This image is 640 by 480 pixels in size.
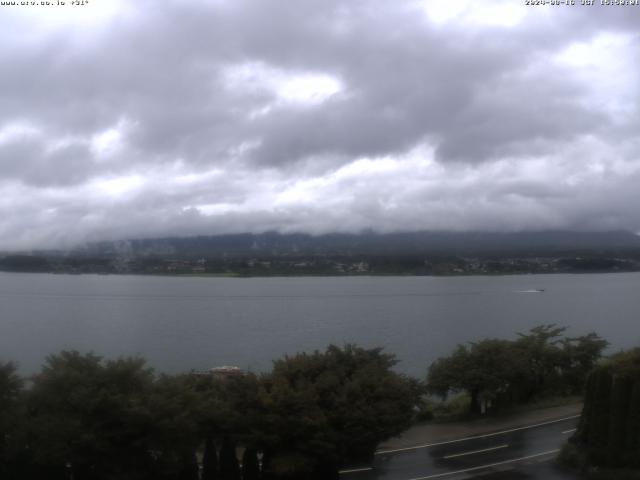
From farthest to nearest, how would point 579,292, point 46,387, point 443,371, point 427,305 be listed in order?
point 579,292
point 427,305
point 443,371
point 46,387

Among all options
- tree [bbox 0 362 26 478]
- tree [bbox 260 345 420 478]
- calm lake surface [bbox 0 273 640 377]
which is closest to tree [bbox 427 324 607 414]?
tree [bbox 260 345 420 478]

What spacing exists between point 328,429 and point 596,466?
5.50 meters

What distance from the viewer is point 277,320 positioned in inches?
2446

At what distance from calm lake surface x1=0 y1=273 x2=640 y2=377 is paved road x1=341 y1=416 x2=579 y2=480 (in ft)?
52.3

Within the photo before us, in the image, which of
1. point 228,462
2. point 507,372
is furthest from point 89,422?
point 507,372

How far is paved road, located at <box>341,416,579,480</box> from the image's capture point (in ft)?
50.8

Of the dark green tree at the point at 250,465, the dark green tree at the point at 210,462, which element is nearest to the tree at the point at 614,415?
the dark green tree at the point at 250,465

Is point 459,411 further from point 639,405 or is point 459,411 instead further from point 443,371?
point 639,405

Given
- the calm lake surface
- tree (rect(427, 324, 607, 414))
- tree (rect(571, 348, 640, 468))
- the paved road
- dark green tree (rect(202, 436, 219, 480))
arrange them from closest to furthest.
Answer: dark green tree (rect(202, 436, 219, 480)) → tree (rect(571, 348, 640, 468)) → the paved road → tree (rect(427, 324, 607, 414)) → the calm lake surface

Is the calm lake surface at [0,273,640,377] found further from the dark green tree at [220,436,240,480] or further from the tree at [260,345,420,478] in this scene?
the dark green tree at [220,436,240,480]

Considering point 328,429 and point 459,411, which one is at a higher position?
point 328,429

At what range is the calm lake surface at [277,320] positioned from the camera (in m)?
44.9

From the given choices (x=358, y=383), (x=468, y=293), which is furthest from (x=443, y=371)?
(x=468, y=293)

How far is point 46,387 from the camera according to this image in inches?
528
